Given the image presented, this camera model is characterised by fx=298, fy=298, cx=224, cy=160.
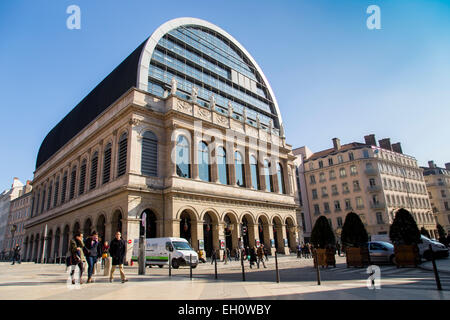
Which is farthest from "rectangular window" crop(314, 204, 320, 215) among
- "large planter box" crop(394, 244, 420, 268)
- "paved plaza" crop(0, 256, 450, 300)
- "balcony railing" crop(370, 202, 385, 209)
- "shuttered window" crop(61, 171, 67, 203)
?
"paved plaza" crop(0, 256, 450, 300)

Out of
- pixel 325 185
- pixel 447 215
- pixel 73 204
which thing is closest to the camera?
pixel 73 204

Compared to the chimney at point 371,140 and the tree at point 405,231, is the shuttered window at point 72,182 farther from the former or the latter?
the chimney at point 371,140

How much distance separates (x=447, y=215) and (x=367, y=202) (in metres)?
34.0

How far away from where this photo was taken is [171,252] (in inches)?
799

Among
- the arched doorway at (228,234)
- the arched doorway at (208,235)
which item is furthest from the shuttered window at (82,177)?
the arched doorway at (228,234)

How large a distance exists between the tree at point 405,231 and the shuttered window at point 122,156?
71.2 ft

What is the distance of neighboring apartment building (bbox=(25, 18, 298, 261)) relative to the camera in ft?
90.1

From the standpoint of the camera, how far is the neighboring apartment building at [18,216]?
68575mm

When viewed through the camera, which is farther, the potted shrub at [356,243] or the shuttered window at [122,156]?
the shuttered window at [122,156]

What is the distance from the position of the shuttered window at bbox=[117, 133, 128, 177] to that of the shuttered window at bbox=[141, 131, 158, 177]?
1703 millimetres

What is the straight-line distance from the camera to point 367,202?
5050cm
